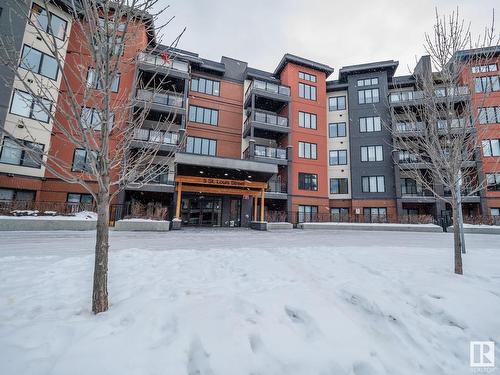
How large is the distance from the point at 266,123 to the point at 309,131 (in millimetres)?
5717

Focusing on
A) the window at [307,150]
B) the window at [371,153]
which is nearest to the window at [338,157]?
the window at [371,153]

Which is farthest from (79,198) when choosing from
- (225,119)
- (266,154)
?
(266,154)

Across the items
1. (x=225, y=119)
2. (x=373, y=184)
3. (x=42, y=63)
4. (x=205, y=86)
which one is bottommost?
(x=373, y=184)

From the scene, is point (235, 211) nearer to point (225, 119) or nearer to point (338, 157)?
point (225, 119)

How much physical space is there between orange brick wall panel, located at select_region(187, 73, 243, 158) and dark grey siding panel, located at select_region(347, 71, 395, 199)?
45.4 ft

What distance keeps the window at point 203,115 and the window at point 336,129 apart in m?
14.5

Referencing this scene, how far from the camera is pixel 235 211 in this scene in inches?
933

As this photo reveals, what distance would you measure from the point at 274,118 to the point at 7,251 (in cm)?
2247

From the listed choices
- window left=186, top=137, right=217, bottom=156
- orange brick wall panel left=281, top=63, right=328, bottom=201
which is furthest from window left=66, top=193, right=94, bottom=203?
orange brick wall panel left=281, top=63, right=328, bottom=201

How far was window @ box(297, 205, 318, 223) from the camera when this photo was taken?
23.7m

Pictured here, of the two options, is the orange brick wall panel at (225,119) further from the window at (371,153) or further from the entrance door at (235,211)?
the window at (371,153)

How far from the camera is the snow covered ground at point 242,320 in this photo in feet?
7.48

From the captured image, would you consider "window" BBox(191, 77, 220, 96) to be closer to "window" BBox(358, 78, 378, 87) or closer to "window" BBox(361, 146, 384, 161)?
"window" BBox(358, 78, 378, 87)

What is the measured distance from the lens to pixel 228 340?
260cm
